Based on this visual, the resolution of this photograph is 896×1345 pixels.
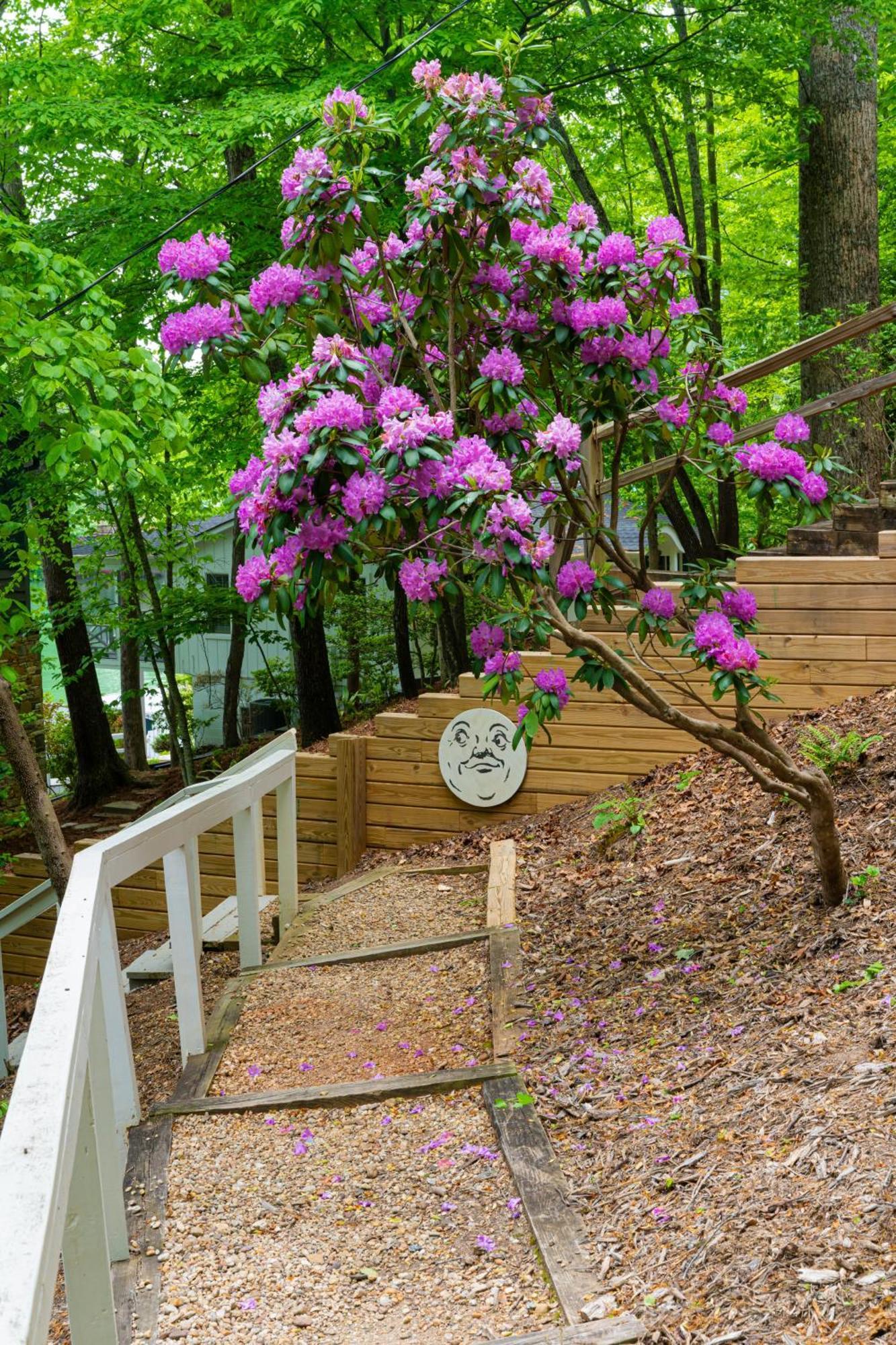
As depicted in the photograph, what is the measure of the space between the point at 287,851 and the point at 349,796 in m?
1.65

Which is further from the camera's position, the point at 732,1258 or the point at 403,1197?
the point at 403,1197

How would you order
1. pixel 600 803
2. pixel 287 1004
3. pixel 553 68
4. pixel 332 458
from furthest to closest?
pixel 553 68, pixel 600 803, pixel 287 1004, pixel 332 458

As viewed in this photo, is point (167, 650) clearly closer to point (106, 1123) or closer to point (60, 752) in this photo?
point (60, 752)

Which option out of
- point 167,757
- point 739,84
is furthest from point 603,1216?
point 167,757

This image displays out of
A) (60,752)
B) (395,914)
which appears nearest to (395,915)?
(395,914)

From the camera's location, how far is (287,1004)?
4.46 metres

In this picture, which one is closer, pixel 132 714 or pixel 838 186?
pixel 838 186

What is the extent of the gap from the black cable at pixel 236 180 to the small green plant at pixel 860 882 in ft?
14.8

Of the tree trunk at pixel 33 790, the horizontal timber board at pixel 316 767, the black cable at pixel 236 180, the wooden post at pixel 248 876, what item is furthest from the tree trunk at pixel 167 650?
the wooden post at pixel 248 876

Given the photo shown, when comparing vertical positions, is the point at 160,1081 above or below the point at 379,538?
below

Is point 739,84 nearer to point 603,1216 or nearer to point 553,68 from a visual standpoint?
point 553,68

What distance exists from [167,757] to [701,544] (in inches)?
451

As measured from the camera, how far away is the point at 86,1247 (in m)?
1.64

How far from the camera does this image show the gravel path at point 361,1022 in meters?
3.85
